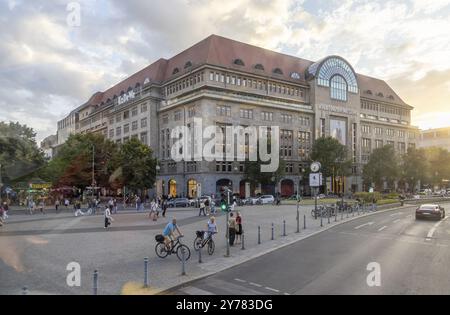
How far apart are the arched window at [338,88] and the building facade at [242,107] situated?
0.78ft

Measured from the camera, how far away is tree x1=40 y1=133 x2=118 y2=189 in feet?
212

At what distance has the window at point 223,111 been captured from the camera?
71.6 meters

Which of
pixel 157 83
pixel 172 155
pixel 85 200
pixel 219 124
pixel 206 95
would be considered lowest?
pixel 85 200

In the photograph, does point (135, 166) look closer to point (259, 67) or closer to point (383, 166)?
point (259, 67)

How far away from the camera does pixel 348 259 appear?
15227mm

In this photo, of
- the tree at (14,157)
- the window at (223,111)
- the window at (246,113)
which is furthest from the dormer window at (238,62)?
the tree at (14,157)

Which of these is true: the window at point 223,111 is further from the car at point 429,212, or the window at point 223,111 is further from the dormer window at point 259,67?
the car at point 429,212

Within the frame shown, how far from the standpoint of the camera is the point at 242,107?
7475 cm

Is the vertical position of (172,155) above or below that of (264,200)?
above

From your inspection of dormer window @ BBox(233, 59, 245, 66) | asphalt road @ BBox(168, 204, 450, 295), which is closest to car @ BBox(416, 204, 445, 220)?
asphalt road @ BBox(168, 204, 450, 295)
